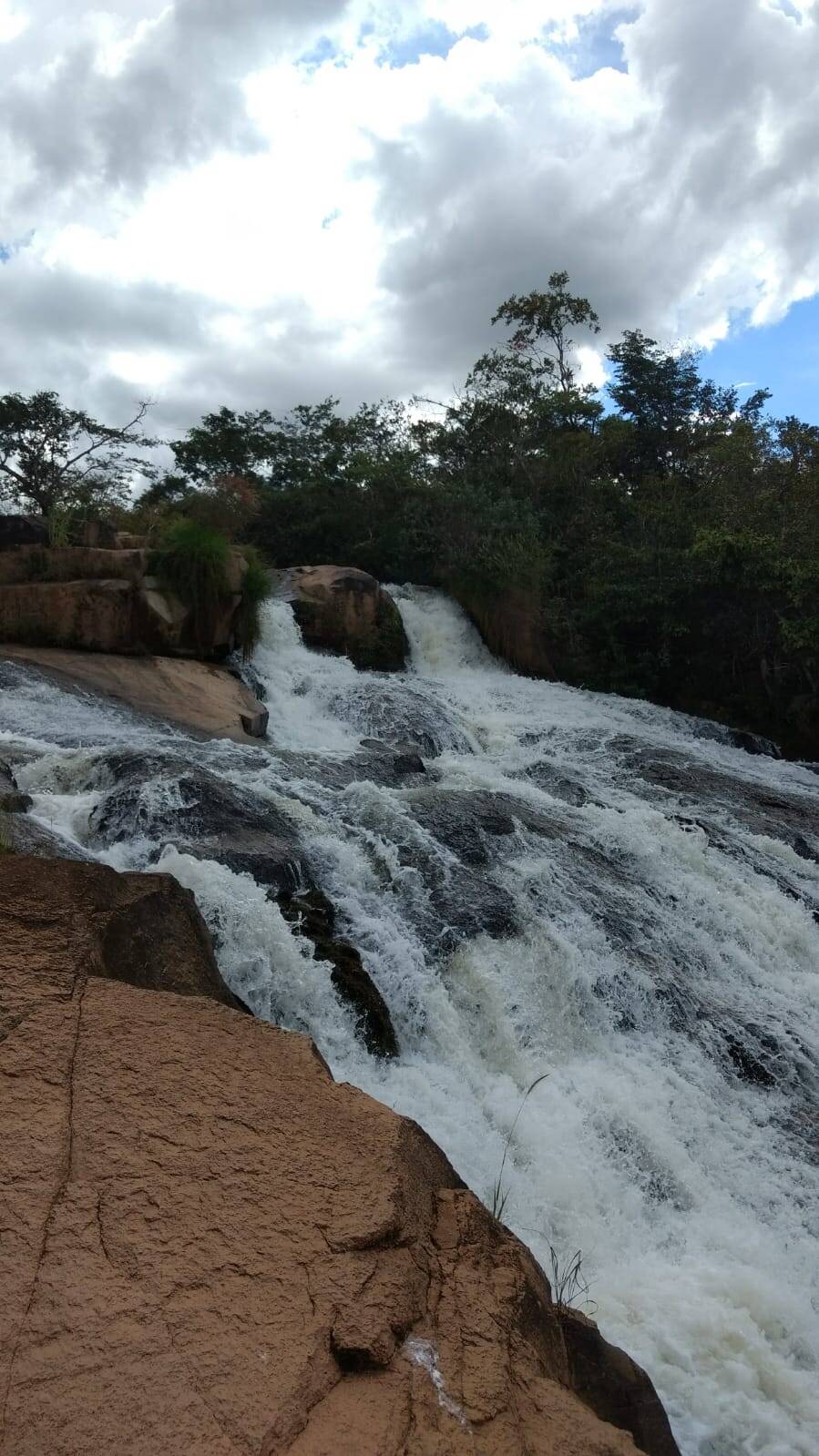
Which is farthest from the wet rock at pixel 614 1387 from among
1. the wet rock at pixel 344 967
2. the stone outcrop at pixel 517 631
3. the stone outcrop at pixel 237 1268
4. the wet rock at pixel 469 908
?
the stone outcrop at pixel 517 631

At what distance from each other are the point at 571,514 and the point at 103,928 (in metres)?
17.4

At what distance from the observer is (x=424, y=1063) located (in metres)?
5.05

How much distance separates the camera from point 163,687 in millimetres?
10977

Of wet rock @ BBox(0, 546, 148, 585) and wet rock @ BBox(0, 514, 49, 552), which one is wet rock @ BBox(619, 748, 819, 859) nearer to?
wet rock @ BBox(0, 546, 148, 585)

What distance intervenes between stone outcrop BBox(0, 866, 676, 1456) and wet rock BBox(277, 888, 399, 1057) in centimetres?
192

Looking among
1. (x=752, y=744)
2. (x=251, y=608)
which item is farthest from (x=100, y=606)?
(x=752, y=744)

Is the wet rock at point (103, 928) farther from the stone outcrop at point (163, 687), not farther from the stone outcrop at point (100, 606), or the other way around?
the stone outcrop at point (100, 606)

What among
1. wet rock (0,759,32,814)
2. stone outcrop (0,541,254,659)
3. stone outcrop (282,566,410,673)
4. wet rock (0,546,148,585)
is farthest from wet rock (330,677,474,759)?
wet rock (0,759,32,814)

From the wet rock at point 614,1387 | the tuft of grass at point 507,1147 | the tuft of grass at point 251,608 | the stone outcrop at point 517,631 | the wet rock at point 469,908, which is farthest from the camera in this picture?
the stone outcrop at point 517,631

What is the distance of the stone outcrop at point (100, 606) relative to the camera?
37.7 ft

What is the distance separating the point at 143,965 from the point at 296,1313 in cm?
191

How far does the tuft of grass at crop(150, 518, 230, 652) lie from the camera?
12438 mm

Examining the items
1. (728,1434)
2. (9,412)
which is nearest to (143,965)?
(728,1434)

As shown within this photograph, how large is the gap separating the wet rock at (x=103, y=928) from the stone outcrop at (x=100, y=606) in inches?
314
